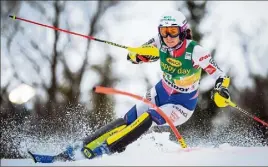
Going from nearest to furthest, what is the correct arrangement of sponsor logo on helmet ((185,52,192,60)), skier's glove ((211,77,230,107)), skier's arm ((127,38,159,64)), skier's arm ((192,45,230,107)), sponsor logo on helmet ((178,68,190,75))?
1. skier's glove ((211,77,230,107))
2. skier's arm ((192,45,230,107))
3. sponsor logo on helmet ((185,52,192,60))
4. sponsor logo on helmet ((178,68,190,75))
5. skier's arm ((127,38,159,64))

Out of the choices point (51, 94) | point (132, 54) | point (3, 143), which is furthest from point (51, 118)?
point (132, 54)

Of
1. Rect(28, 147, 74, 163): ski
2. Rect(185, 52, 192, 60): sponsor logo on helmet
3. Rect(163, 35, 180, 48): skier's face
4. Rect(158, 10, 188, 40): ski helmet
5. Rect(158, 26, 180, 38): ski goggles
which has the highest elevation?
Rect(158, 10, 188, 40): ski helmet

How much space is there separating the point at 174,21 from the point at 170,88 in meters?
0.95

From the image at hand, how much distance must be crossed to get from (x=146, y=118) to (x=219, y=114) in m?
11.0

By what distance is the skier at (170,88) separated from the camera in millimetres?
5890

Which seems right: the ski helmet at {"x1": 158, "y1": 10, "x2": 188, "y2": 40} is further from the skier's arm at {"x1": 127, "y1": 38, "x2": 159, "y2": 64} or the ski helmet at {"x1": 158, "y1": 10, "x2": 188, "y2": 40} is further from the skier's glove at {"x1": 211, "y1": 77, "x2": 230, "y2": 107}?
the skier's glove at {"x1": 211, "y1": 77, "x2": 230, "y2": 107}

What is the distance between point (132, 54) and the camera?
6.67 metres

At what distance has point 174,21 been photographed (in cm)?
605

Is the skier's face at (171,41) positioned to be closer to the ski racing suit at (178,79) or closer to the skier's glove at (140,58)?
the ski racing suit at (178,79)

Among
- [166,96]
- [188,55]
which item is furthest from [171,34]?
[166,96]

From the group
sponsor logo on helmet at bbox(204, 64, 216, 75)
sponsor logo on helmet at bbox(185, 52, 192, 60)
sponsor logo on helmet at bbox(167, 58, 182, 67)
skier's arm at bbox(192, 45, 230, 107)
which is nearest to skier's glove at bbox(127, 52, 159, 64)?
sponsor logo on helmet at bbox(167, 58, 182, 67)

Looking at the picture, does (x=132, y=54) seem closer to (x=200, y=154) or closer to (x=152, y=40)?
(x=152, y=40)

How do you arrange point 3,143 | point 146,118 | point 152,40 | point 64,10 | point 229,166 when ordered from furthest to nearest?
1. point 64,10
2. point 3,143
3. point 152,40
4. point 146,118
5. point 229,166

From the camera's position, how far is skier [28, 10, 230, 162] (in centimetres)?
589
